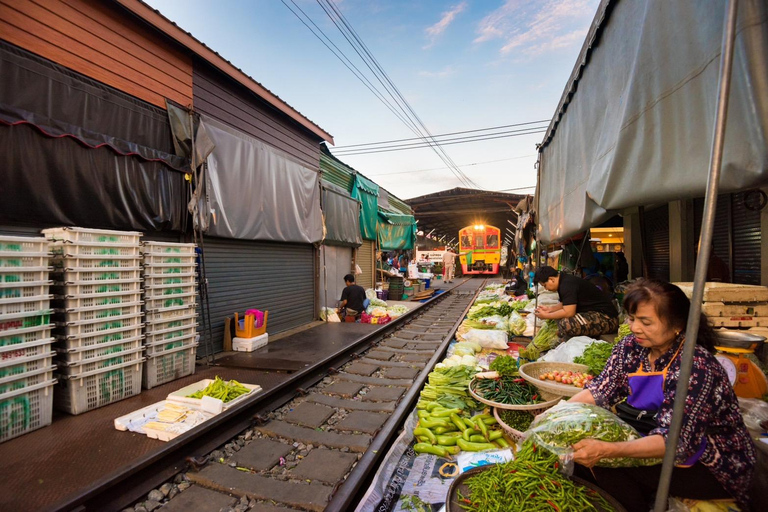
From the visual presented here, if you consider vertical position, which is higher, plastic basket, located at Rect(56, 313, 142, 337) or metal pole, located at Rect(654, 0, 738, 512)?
metal pole, located at Rect(654, 0, 738, 512)

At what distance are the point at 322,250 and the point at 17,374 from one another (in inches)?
306

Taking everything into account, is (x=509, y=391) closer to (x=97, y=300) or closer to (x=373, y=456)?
(x=373, y=456)

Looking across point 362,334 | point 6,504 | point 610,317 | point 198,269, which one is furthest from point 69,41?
point 610,317

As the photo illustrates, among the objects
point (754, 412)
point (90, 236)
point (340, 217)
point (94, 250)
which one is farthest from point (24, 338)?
point (340, 217)

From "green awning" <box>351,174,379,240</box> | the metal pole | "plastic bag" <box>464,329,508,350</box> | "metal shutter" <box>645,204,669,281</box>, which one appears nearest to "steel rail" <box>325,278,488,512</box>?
"plastic bag" <box>464,329,508,350</box>

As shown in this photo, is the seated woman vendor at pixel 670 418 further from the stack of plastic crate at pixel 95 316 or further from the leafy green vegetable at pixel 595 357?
the stack of plastic crate at pixel 95 316

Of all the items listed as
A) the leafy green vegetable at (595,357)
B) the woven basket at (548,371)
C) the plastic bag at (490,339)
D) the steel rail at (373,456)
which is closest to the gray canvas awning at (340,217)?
the plastic bag at (490,339)

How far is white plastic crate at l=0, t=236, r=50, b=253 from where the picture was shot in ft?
10.6

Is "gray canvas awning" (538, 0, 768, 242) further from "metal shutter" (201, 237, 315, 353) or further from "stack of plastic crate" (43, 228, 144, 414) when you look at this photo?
"metal shutter" (201, 237, 315, 353)

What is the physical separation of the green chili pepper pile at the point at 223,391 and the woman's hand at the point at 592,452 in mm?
3591

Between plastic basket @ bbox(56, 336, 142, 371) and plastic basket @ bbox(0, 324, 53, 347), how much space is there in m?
0.29

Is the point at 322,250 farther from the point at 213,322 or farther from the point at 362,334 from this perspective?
the point at 213,322

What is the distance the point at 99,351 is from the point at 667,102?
5.65m

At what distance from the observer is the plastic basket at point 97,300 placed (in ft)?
12.3
